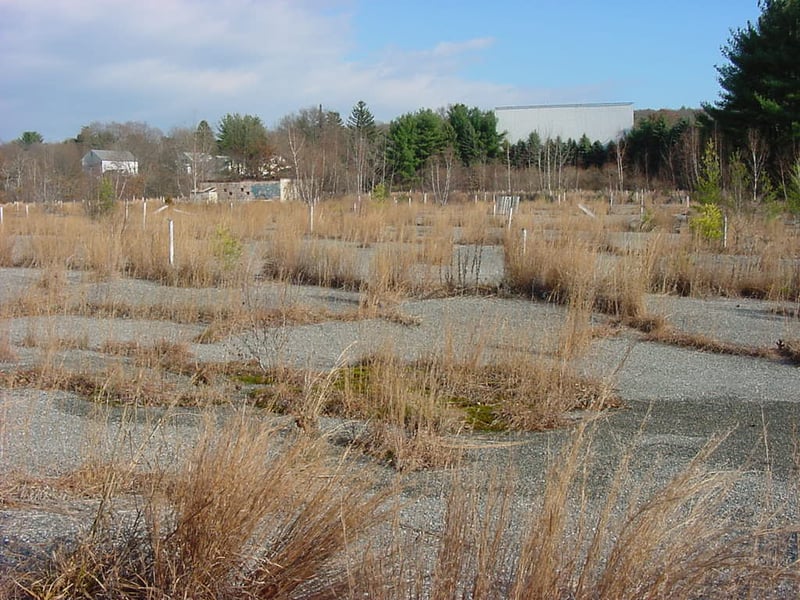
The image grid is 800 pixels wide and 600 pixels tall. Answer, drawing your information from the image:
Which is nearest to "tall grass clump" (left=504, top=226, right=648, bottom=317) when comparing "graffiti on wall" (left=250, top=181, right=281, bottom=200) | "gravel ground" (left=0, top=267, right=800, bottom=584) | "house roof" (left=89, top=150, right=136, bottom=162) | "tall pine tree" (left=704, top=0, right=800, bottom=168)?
"gravel ground" (left=0, top=267, right=800, bottom=584)

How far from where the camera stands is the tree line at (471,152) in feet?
99.0

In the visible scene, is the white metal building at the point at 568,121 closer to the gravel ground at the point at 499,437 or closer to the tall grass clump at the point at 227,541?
the gravel ground at the point at 499,437

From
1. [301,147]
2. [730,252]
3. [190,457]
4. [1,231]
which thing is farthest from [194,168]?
[190,457]

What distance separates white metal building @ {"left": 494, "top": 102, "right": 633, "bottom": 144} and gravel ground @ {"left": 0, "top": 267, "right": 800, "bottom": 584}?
5073cm

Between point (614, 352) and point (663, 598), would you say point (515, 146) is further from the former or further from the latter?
point (663, 598)

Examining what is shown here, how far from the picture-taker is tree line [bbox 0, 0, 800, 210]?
3017cm

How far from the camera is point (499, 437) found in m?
5.86

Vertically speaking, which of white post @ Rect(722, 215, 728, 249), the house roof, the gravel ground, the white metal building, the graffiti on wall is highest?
the white metal building

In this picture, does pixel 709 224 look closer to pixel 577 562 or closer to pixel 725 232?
pixel 725 232

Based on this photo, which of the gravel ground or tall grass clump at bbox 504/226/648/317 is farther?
tall grass clump at bbox 504/226/648/317

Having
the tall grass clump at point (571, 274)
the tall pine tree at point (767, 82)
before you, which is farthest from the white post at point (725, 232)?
the tall pine tree at point (767, 82)

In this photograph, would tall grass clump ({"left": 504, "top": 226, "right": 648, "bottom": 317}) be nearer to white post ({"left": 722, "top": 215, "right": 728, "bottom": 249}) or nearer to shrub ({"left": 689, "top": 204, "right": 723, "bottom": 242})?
shrub ({"left": 689, "top": 204, "right": 723, "bottom": 242})

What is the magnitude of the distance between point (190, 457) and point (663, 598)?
182 centimetres

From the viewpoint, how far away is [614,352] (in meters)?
8.89
